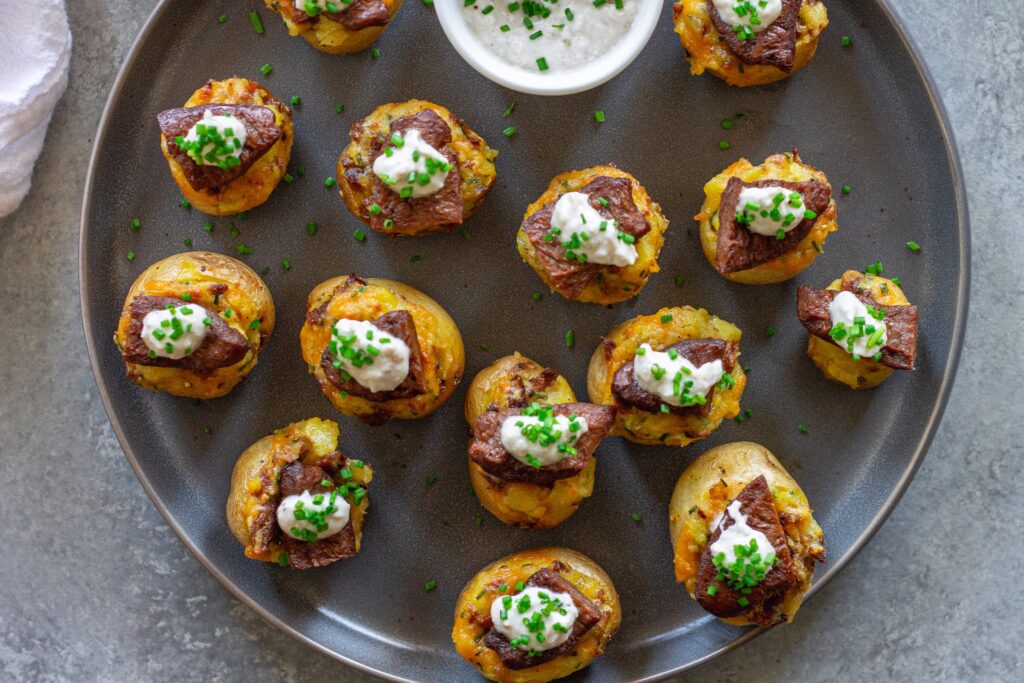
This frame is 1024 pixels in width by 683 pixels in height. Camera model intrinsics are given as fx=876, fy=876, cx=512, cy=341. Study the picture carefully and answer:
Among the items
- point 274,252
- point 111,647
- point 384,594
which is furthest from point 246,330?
point 111,647

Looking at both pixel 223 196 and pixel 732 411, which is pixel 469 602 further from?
pixel 223 196

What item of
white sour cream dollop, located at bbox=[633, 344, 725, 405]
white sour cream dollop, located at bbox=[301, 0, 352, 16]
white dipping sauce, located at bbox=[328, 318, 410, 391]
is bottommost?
white dipping sauce, located at bbox=[328, 318, 410, 391]

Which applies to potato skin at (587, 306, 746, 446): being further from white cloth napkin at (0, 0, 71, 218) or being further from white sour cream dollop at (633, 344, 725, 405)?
white cloth napkin at (0, 0, 71, 218)

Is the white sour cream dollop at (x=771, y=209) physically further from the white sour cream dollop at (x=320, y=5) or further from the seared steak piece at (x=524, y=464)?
the white sour cream dollop at (x=320, y=5)

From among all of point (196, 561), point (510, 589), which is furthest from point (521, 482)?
point (196, 561)

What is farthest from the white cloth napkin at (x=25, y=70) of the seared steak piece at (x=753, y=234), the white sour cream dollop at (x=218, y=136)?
the seared steak piece at (x=753, y=234)

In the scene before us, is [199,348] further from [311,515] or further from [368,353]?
[311,515]

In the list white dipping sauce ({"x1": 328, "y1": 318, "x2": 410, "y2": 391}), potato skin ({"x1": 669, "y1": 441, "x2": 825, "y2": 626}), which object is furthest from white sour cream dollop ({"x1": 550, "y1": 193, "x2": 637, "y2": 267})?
potato skin ({"x1": 669, "y1": 441, "x2": 825, "y2": 626})
